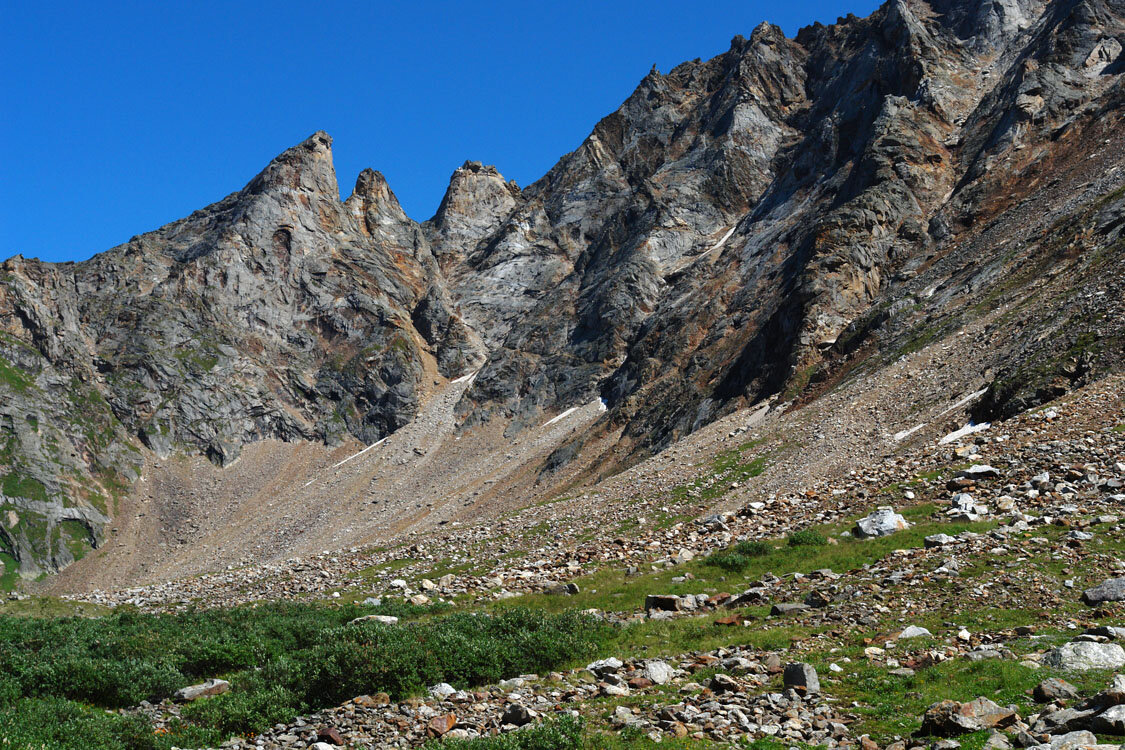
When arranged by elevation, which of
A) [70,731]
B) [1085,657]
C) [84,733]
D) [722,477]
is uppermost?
[70,731]

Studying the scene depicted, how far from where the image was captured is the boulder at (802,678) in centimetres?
1215

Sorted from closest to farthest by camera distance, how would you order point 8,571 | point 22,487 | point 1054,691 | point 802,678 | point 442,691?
point 1054,691 → point 802,678 → point 442,691 → point 8,571 → point 22,487

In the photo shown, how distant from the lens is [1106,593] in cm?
1407

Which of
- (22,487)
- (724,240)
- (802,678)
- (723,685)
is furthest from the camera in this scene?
(724,240)

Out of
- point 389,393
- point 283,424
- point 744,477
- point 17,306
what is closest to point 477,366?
point 389,393

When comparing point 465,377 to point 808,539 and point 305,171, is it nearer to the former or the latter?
point 305,171

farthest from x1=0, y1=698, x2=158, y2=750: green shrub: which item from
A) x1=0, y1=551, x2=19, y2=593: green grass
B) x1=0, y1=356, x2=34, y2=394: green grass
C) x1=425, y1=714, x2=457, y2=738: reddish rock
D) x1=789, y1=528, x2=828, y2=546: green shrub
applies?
x1=0, y1=356, x2=34, y2=394: green grass

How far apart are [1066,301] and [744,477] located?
752 inches

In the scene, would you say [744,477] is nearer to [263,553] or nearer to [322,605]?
[322,605]

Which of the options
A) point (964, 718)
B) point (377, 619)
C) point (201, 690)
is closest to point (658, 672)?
point (964, 718)

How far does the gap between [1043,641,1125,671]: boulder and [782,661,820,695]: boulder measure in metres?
3.50

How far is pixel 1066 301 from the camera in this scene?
3838cm

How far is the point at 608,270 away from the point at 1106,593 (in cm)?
12584

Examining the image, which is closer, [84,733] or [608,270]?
[84,733]
